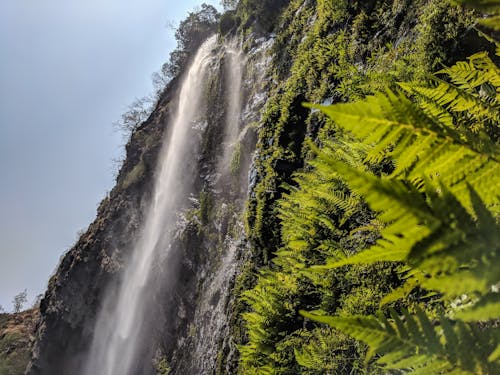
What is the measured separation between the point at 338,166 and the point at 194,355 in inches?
323

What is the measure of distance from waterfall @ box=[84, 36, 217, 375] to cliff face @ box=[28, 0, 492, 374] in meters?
0.47

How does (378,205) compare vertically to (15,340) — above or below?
below

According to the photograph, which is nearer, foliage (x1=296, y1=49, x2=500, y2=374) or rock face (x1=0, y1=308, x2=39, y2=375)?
foliage (x1=296, y1=49, x2=500, y2=374)

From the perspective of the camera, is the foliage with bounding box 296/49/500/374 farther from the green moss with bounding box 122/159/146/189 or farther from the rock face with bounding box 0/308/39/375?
the rock face with bounding box 0/308/39/375

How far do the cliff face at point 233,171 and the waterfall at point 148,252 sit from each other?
466 mm

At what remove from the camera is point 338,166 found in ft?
2.22

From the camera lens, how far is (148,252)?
1270 centimetres

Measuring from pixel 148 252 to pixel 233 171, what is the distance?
4919 mm

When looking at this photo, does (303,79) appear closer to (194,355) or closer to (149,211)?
(194,355)

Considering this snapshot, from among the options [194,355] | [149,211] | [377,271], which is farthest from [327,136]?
[149,211]

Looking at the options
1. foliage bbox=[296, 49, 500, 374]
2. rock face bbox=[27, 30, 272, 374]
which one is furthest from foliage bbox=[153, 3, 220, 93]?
foliage bbox=[296, 49, 500, 374]

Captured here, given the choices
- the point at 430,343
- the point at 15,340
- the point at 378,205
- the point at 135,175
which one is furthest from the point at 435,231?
the point at 15,340

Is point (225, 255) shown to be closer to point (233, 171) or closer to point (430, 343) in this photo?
point (233, 171)

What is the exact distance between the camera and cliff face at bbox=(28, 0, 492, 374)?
4.54m
